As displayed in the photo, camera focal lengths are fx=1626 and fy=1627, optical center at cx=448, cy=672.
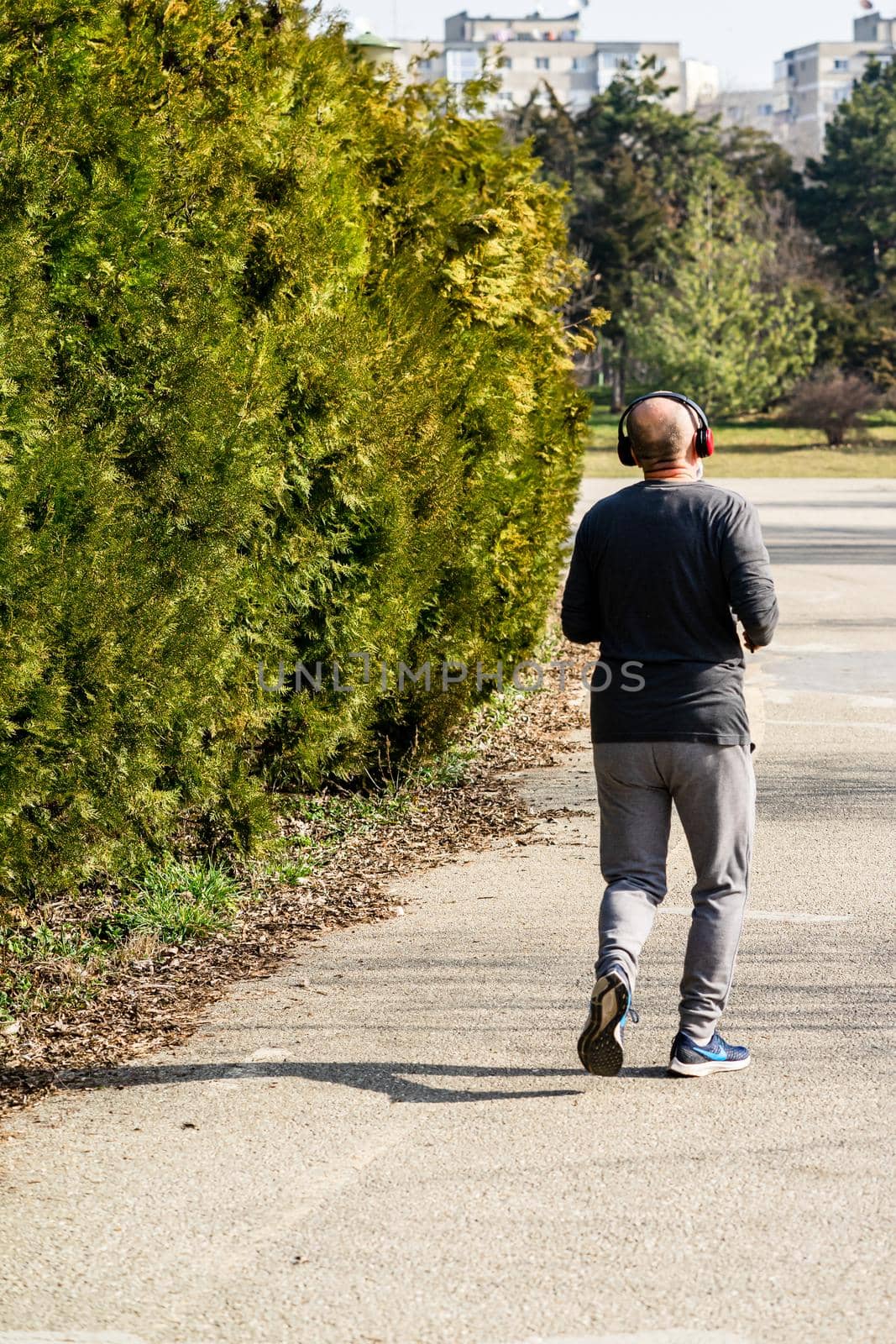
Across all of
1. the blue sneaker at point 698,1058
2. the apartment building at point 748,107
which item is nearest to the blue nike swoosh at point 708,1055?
the blue sneaker at point 698,1058

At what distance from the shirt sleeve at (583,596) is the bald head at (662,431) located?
0.27 meters

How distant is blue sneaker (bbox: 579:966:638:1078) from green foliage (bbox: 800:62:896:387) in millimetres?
63629

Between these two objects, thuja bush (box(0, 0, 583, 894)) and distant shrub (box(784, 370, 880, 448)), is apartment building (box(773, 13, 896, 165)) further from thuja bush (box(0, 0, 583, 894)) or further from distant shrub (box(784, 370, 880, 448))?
thuja bush (box(0, 0, 583, 894))

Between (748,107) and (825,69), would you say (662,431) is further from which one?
(825,69)

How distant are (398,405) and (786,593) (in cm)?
1122

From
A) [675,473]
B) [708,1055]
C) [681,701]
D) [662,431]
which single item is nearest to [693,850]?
[681,701]

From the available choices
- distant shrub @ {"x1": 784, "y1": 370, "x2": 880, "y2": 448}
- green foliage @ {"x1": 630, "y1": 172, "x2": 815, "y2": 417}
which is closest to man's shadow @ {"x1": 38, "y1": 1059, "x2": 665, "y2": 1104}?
distant shrub @ {"x1": 784, "y1": 370, "x2": 880, "y2": 448}

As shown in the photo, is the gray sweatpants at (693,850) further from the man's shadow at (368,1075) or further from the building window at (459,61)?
the building window at (459,61)

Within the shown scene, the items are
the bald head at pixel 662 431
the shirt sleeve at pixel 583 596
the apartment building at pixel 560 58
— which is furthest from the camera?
the apartment building at pixel 560 58

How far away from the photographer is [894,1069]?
4.50 metres

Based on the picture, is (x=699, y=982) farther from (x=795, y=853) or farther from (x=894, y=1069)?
(x=795, y=853)

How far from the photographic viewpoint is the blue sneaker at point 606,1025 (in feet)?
13.9

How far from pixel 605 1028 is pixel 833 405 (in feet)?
179

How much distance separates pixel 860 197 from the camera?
2699 inches
